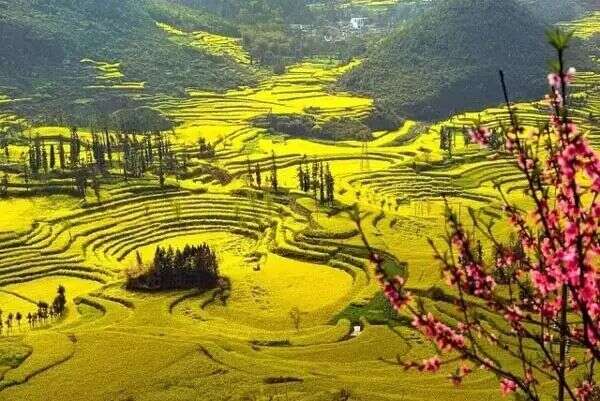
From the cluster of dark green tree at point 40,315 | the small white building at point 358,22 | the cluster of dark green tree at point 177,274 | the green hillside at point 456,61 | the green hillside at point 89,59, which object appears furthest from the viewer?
the small white building at point 358,22

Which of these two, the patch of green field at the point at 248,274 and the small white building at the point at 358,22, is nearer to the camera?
the patch of green field at the point at 248,274

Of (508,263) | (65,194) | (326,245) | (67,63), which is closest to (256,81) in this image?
(67,63)

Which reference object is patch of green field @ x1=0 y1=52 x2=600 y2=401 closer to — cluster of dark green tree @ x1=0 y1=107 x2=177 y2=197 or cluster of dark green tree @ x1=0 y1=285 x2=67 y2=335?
cluster of dark green tree @ x1=0 y1=285 x2=67 y2=335

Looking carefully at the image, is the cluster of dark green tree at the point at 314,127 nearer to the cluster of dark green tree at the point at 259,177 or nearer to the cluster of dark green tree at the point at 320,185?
the cluster of dark green tree at the point at 259,177

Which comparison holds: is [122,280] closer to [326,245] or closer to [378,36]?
[326,245]

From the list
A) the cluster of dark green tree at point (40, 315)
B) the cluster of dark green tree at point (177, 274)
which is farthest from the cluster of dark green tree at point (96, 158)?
the cluster of dark green tree at point (40, 315)

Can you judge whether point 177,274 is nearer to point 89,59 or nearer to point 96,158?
point 96,158
